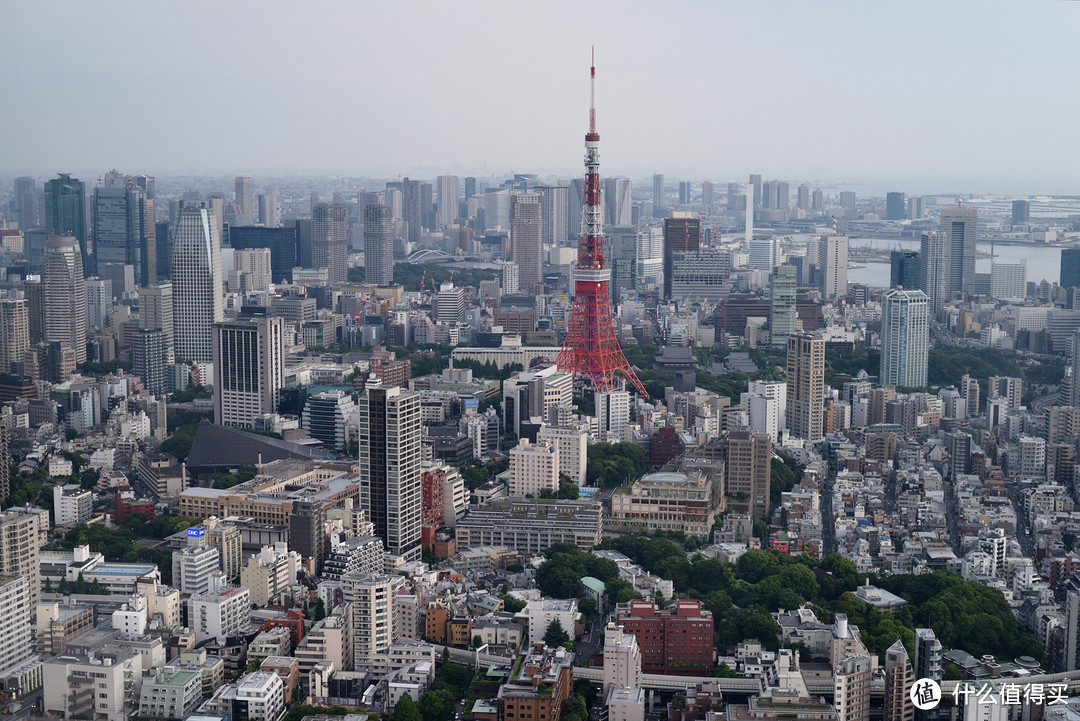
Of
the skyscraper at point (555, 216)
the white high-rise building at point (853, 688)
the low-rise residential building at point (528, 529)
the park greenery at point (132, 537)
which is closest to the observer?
the white high-rise building at point (853, 688)

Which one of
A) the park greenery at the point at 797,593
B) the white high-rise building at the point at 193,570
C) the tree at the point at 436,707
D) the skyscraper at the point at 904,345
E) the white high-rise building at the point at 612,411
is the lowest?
the tree at the point at 436,707

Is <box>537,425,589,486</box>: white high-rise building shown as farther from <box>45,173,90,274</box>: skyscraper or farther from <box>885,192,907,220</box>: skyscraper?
<box>885,192,907,220</box>: skyscraper

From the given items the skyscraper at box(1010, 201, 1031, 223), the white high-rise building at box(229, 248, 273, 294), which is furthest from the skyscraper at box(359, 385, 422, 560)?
the white high-rise building at box(229, 248, 273, 294)

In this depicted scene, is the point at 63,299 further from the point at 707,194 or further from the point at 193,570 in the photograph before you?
the point at 707,194

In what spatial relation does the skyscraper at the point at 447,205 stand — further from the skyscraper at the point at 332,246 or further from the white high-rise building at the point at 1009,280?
the white high-rise building at the point at 1009,280

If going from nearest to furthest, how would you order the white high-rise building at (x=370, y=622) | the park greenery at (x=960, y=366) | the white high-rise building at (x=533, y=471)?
the white high-rise building at (x=370, y=622)
the white high-rise building at (x=533, y=471)
the park greenery at (x=960, y=366)

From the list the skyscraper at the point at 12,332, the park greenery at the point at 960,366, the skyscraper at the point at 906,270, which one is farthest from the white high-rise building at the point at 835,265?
the skyscraper at the point at 12,332

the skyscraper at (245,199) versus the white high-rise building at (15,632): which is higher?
the skyscraper at (245,199)
